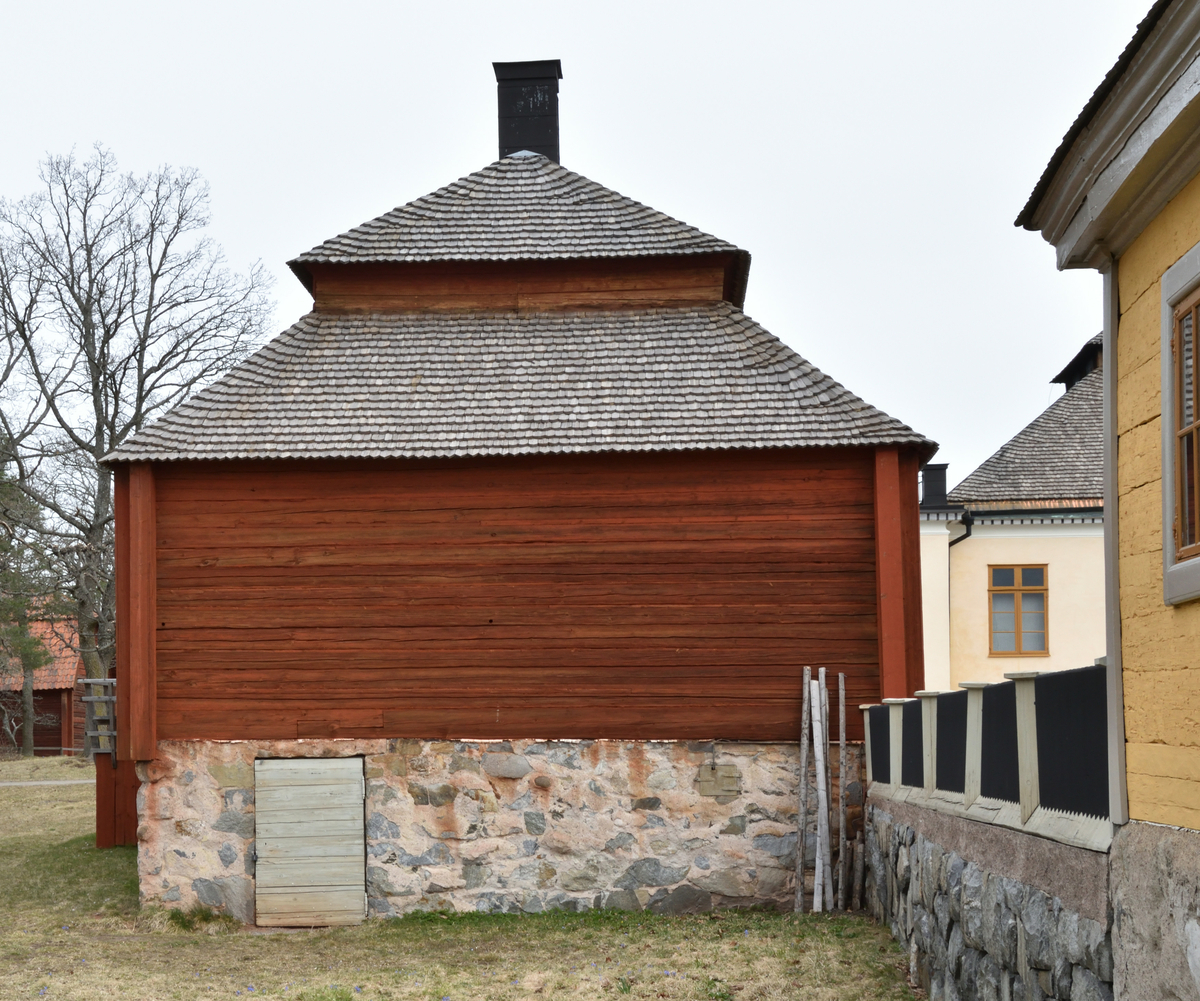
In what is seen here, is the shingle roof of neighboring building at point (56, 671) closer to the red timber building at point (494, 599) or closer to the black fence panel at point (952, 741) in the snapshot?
the red timber building at point (494, 599)

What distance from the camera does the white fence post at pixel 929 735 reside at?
774 cm

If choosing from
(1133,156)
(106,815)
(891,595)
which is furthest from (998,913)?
(106,815)

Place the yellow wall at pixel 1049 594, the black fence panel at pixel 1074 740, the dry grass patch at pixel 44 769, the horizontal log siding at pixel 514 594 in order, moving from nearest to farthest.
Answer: the black fence panel at pixel 1074 740, the horizontal log siding at pixel 514 594, the yellow wall at pixel 1049 594, the dry grass patch at pixel 44 769

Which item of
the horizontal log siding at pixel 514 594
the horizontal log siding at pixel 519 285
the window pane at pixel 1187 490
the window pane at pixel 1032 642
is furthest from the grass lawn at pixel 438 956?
the window pane at pixel 1032 642

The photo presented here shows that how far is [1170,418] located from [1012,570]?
1993 cm

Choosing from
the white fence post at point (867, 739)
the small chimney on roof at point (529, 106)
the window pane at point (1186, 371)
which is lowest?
the white fence post at point (867, 739)

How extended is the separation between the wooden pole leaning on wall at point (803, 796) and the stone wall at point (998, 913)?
6.99 ft

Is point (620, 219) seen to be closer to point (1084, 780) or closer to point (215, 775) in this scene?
point (215, 775)

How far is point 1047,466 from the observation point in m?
23.4

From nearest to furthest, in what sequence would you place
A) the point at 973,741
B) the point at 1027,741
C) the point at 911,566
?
the point at 1027,741
the point at 973,741
the point at 911,566

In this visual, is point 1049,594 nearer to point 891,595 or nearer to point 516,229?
point 891,595

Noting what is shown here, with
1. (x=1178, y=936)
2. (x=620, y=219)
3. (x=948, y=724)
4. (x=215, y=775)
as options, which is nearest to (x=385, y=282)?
(x=620, y=219)

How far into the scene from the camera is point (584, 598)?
38.4 ft

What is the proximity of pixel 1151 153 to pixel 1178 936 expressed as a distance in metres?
2.31
